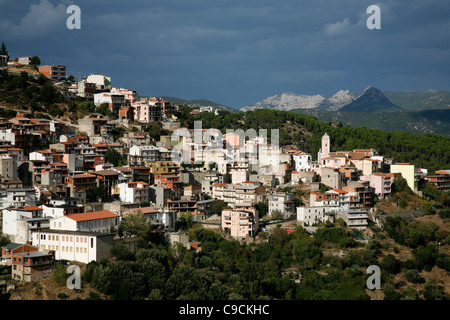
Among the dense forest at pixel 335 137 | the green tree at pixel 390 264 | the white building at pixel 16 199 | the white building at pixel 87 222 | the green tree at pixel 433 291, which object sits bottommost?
the green tree at pixel 433 291

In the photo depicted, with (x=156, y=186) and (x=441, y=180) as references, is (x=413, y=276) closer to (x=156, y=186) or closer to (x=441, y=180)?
(x=156, y=186)

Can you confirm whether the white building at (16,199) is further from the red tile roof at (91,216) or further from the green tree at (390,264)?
the green tree at (390,264)

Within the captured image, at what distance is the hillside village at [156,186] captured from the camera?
26016 mm

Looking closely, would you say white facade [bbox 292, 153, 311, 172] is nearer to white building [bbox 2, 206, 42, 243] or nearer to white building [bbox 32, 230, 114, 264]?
white building [bbox 32, 230, 114, 264]

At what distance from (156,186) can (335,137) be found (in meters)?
21.6

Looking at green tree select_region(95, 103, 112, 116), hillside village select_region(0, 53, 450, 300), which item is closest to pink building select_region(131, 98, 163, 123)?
hillside village select_region(0, 53, 450, 300)

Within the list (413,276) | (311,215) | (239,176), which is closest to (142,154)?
(239,176)

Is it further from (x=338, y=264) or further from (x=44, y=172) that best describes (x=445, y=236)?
(x=44, y=172)

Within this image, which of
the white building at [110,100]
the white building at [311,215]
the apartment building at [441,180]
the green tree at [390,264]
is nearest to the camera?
the green tree at [390,264]

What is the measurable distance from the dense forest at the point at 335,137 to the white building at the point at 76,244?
26.0 m

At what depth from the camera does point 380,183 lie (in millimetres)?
37938

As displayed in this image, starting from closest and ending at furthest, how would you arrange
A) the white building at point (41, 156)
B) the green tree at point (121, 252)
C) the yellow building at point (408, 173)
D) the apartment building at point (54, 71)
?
the green tree at point (121, 252) < the white building at point (41, 156) < the yellow building at point (408, 173) < the apartment building at point (54, 71)

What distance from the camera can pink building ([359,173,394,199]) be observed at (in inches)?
1496

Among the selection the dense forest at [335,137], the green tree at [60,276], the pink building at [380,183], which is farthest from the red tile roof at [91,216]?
the dense forest at [335,137]
